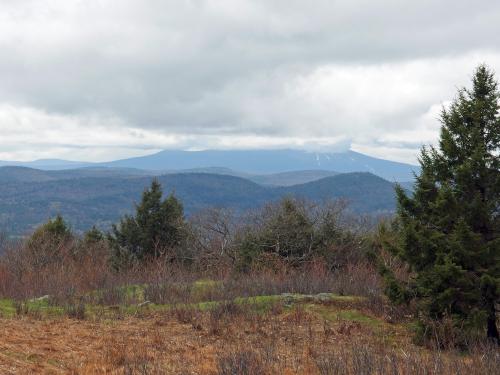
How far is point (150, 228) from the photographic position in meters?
37.1

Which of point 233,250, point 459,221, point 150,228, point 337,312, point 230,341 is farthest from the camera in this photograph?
point 150,228

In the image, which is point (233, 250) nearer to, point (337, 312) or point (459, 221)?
point (337, 312)

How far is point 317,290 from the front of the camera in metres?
19.8

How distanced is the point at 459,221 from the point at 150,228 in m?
28.6

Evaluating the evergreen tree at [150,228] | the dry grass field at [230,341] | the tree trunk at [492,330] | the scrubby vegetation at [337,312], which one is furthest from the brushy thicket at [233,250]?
the tree trunk at [492,330]

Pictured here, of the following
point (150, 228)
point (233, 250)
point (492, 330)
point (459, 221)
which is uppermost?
point (459, 221)

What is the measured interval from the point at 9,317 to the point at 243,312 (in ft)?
21.3

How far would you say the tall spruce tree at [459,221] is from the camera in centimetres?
1101

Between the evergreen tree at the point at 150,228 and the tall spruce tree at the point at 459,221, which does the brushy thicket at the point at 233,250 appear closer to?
the evergreen tree at the point at 150,228

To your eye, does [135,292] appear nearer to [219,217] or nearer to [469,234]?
[469,234]

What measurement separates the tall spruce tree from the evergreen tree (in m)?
26.2

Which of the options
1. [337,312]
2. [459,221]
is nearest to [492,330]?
[459,221]

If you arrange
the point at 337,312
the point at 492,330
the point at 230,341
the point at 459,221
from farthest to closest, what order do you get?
the point at 337,312 → the point at 230,341 → the point at 492,330 → the point at 459,221

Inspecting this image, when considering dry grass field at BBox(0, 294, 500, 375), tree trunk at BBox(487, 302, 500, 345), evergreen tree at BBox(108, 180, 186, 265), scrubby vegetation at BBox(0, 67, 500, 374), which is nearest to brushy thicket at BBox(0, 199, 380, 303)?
evergreen tree at BBox(108, 180, 186, 265)
